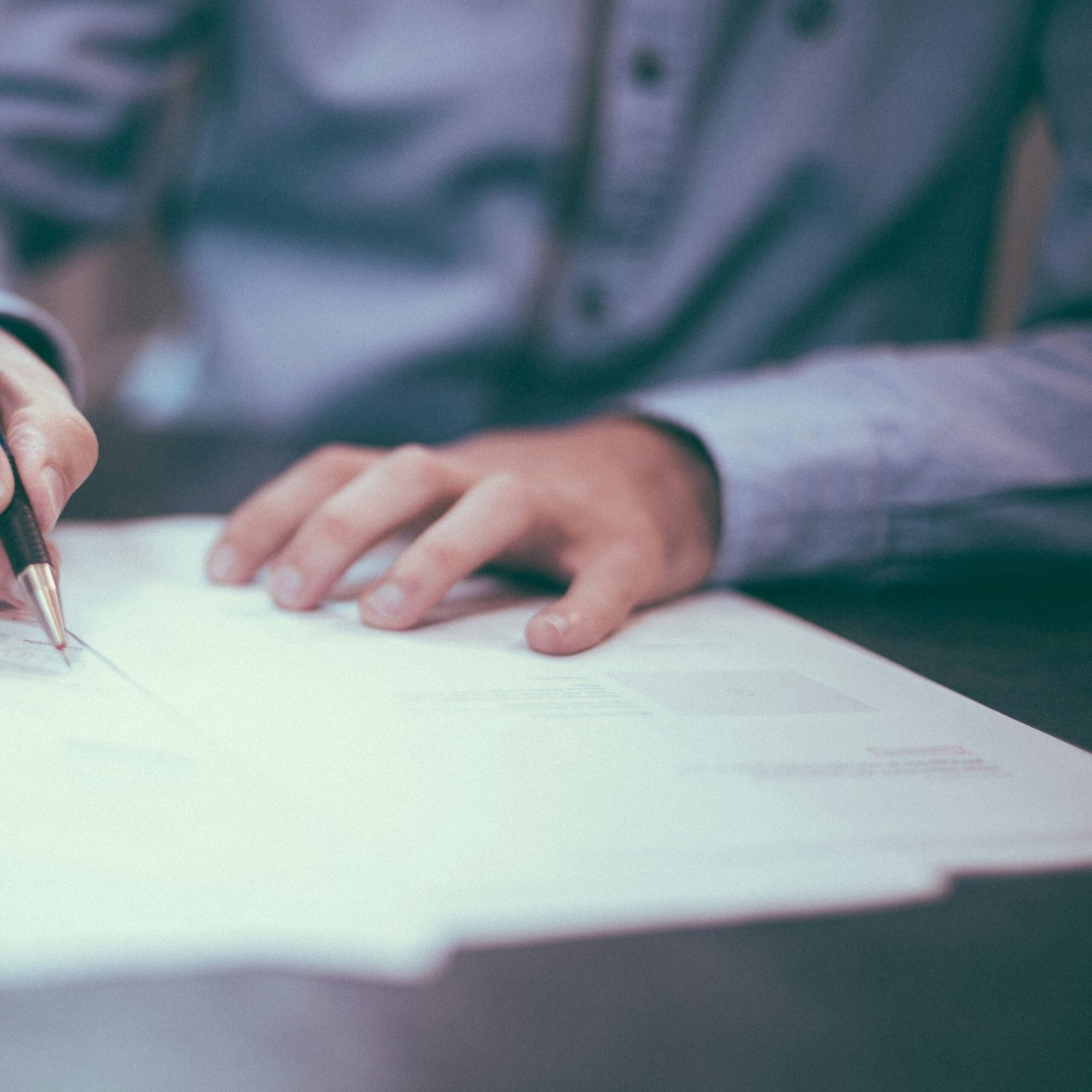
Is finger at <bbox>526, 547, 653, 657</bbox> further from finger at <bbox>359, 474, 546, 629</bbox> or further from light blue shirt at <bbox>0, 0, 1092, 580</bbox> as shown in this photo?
light blue shirt at <bbox>0, 0, 1092, 580</bbox>

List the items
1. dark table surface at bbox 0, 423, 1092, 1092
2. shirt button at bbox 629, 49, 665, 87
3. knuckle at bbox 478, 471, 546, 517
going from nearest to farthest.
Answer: dark table surface at bbox 0, 423, 1092, 1092 → knuckle at bbox 478, 471, 546, 517 → shirt button at bbox 629, 49, 665, 87

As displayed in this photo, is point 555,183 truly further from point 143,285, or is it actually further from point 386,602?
point 143,285

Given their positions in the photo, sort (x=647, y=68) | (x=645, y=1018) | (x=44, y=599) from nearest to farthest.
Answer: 1. (x=645, y=1018)
2. (x=44, y=599)
3. (x=647, y=68)

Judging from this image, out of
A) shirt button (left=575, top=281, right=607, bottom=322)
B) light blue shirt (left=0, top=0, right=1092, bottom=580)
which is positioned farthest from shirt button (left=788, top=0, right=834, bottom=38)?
shirt button (left=575, top=281, right=607, bottom=322)

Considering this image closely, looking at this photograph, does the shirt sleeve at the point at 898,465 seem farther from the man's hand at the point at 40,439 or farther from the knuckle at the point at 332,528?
the man's hand at the point at 40,439

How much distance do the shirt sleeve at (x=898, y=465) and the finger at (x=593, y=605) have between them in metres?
0.08

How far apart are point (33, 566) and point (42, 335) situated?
24 cm

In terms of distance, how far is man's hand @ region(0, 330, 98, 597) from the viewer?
0.35 m

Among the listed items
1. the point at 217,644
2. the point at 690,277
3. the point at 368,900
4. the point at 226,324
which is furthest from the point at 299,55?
the point at 368,900

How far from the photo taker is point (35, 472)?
352 mm

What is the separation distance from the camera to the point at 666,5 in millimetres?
696

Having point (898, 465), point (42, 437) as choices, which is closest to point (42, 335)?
point (42, 437)

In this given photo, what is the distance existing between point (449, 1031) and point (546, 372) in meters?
0.67

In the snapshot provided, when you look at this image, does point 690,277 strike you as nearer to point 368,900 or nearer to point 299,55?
point 299,55
